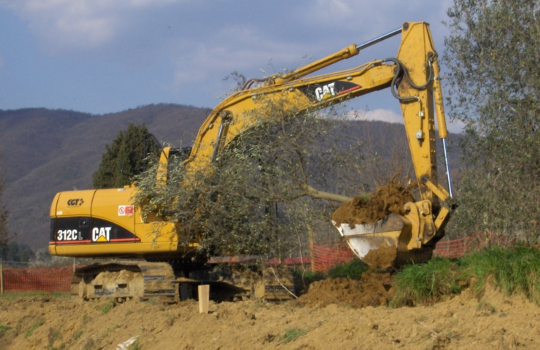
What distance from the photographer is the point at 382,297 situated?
1012 centimetres

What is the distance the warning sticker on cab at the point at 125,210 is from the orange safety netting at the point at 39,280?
35.4 ft

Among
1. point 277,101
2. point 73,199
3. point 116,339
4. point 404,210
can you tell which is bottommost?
point 116,339

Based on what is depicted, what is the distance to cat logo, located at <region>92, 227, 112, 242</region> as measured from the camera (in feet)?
45.2

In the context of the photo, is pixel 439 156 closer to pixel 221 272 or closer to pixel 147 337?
pixel 221 272

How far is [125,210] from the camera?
44.6 ft

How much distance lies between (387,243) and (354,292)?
1119 millimetres

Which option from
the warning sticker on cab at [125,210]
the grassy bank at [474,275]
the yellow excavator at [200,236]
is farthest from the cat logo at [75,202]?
the grassy bank at [474,275]

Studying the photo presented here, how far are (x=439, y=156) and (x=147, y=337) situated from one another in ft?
20.8

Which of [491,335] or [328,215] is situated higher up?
[328,215]

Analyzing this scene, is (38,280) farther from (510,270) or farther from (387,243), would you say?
(510,270)

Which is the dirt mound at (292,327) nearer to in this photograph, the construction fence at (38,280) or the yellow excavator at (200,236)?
the yellow excavator at (200,236)

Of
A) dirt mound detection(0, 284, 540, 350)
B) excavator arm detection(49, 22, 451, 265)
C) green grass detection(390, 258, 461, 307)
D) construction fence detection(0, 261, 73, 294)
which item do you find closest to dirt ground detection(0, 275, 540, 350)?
dirt mound detection(0, 284, 540, 350)

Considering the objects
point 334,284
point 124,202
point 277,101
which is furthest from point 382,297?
point 124,202

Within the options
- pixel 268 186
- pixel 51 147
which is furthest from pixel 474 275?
pixel 51 147
